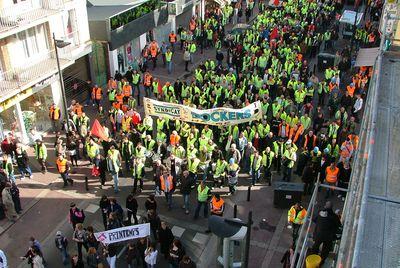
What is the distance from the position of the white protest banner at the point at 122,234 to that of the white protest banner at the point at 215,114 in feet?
22.5

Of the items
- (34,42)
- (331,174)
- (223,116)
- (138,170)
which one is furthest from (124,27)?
(331,174)

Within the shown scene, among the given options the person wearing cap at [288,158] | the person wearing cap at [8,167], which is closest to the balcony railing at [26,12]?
the person wearing cap at [8,167]

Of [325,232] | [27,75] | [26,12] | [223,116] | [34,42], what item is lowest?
[223,116]

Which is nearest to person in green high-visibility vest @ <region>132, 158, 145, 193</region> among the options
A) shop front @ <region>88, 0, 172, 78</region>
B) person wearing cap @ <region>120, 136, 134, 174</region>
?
person wearing cap @ <region>120, 136, 134, 174</region>

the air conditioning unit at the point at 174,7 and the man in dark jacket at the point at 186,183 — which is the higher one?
the air conditioning unit at the point at 174,7

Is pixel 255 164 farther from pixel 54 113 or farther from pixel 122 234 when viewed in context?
pixel 54 113

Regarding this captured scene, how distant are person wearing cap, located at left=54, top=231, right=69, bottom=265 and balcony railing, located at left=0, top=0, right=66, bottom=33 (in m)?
9.50

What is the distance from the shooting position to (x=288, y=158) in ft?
55.1

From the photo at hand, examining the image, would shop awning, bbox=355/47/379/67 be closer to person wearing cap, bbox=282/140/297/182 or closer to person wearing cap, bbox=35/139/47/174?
person wearing cap, bbox=282/140/297/182

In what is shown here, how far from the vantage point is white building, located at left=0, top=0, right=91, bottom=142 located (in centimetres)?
1916

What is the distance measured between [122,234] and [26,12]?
40.0 feet

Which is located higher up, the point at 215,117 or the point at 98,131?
the point at 215,117

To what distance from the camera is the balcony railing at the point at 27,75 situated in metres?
19.0

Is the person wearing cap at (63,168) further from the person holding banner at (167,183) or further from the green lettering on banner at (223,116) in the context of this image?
the green lettering on banner at (223,116)
